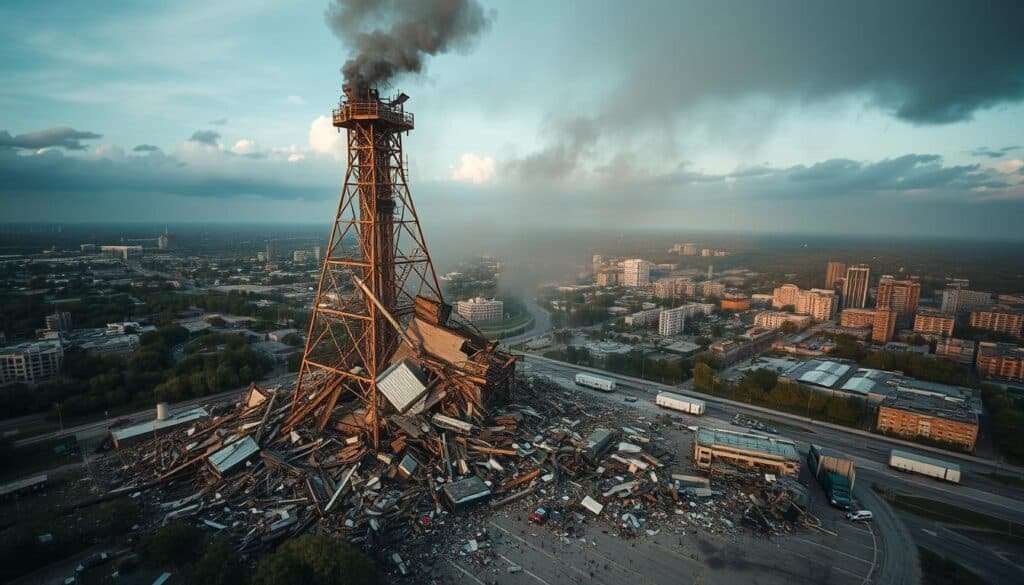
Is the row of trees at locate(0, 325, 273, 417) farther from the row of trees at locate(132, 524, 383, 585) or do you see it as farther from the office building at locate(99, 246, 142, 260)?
the office building at locate(99, 246, 142, 260)

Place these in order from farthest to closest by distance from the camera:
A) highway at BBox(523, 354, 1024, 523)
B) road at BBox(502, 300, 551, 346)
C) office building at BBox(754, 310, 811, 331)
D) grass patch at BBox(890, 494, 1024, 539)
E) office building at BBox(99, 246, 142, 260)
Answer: office building at BBox(99, 246, 142, 260), office building at BBox(754, 310, 811, 331), road at BBox(502, 300, 551, 346), highway at BBox(523, 354, 1024, 523), grass patch at BBox(890, 494, 1024, 539)

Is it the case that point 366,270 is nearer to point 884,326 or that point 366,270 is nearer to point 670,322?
point 670,322

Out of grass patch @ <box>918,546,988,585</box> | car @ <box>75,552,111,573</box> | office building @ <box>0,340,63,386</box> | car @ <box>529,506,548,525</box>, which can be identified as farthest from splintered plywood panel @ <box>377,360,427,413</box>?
office building @ <box>0,340,63,386</box>

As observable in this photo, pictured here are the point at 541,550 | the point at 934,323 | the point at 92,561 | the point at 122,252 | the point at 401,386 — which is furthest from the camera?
the point at 122,252

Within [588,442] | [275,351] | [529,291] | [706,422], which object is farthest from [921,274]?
[275,351]

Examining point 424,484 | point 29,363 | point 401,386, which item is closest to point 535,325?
point 401,386

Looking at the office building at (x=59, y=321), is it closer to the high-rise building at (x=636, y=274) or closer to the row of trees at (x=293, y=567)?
the row of trees at (x=293, y=567)
